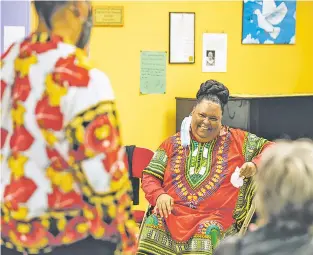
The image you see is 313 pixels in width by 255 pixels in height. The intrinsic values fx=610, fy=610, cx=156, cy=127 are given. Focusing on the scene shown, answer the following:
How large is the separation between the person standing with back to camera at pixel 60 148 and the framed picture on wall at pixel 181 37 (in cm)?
310

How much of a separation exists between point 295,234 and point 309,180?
143 millimetres

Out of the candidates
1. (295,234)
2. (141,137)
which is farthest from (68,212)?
(141,137)

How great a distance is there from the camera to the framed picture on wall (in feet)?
15.1

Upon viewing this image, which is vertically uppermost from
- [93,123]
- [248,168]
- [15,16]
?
[15,16]

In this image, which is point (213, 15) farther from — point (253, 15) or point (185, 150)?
point (185, 150)

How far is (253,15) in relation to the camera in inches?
188

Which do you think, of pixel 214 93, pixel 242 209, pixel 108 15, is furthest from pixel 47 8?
pixel 108 15

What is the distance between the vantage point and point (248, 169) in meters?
2.91

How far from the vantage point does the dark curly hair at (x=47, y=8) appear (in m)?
1.50

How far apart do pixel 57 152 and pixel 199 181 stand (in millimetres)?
1633

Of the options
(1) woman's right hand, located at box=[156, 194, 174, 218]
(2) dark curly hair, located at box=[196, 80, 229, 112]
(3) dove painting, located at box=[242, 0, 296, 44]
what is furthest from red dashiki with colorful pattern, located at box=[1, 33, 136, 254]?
(3) dove painting, located at box=[242, 0, 296, 44]

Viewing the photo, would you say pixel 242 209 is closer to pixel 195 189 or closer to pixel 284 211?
pixel 195 189

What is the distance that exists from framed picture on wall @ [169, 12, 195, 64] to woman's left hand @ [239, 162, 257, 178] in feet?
6.07

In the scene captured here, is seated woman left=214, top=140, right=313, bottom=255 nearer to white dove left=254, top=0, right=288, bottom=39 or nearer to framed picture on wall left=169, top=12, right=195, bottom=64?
framed picture on wall left=169, top=12, right=195, bottom=64
